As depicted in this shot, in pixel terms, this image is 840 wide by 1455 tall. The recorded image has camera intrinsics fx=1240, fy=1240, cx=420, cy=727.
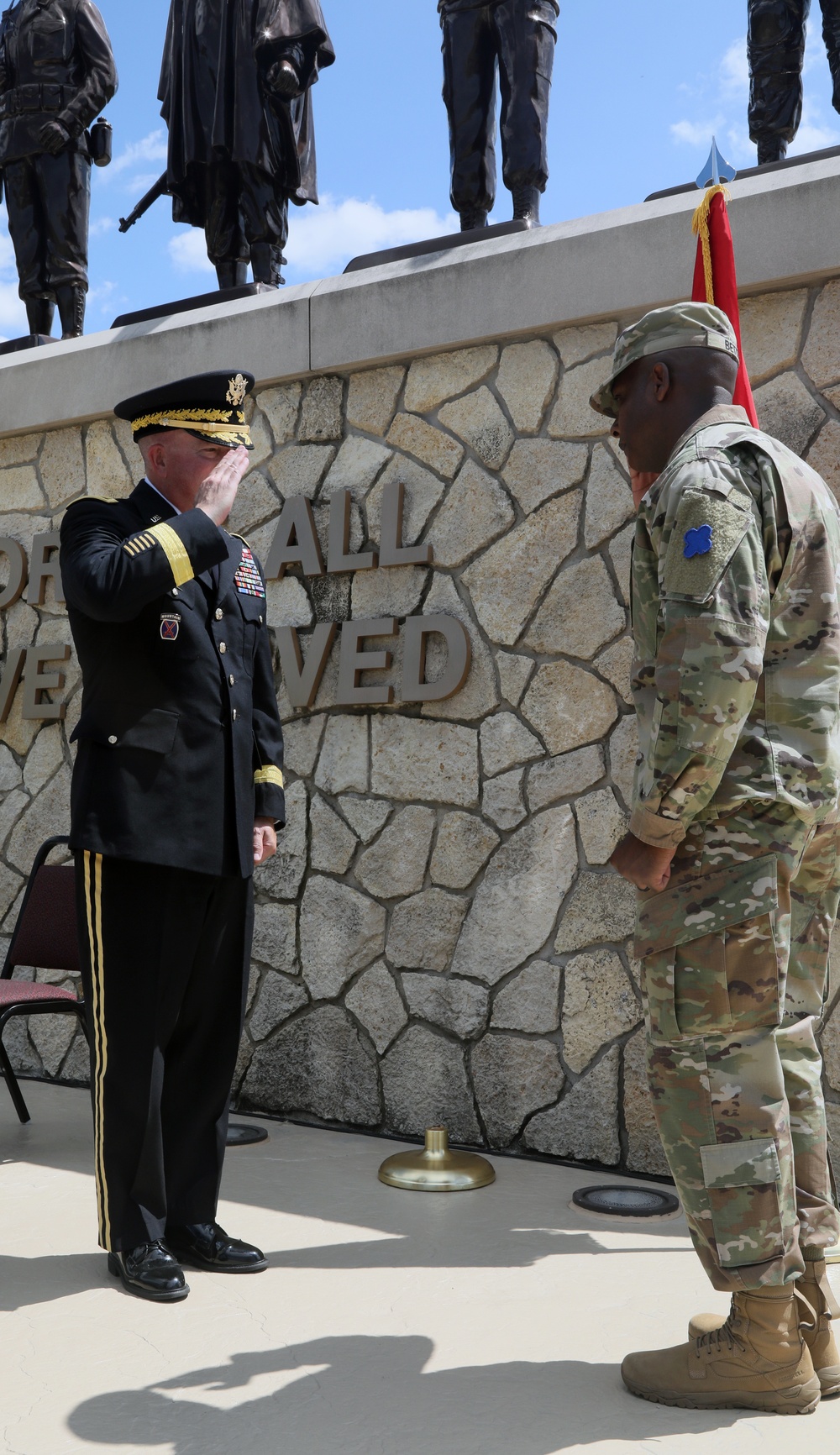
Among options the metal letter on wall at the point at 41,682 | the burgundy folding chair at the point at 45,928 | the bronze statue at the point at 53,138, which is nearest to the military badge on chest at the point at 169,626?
the burgundy folding chair at the point at 45,928

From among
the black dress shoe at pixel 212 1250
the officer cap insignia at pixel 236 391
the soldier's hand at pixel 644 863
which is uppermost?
the officer cap insignia at pixel 236 391

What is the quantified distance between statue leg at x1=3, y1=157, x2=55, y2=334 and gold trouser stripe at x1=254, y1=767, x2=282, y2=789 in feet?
12.3

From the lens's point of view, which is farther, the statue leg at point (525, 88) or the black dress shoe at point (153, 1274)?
the statue leg at point (525, 88)

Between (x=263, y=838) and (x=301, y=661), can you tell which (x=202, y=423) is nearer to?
(x=263, y=838)

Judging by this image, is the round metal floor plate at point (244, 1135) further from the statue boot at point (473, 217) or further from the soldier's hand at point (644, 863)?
the statue boot at point (473, 217)

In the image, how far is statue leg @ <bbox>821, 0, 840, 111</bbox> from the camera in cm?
409

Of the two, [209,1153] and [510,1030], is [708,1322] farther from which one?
[510,1030]

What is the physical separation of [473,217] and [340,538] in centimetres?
147

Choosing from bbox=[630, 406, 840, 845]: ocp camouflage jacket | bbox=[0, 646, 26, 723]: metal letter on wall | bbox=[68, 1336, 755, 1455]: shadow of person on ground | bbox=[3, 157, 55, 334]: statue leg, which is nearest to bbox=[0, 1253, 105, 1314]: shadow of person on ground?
bbox=[68, 1336, 755, 1455]: shadow of person on ground

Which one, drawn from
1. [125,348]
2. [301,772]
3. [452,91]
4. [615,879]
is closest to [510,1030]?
[615,879]

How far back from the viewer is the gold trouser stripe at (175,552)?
7.61ft

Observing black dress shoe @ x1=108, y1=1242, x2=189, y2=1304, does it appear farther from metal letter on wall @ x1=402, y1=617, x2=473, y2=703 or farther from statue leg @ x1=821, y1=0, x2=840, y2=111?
statue leg @ x1=821, y1=0, x2=840, y2=111

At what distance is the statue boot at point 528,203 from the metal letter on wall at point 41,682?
223 centimetres

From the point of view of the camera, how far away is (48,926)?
385 centimetres
